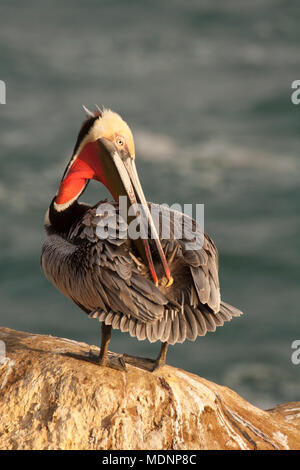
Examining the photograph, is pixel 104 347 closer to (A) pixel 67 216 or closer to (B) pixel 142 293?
(B) pixel 142 293

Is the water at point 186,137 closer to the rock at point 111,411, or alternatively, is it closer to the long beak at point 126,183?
the rock at point 111,411

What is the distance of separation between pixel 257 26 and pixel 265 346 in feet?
61.7

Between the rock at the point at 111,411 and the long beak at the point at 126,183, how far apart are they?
1.08 metres

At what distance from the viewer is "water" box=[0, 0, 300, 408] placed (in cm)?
2091

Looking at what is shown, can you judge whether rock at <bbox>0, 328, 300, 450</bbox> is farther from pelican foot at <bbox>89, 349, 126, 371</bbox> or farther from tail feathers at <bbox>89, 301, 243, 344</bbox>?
tail feathers at <bbox>89, 301, 243, 344</bbox>

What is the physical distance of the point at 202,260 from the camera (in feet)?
27.5

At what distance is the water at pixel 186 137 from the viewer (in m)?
20.9

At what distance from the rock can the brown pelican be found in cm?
38

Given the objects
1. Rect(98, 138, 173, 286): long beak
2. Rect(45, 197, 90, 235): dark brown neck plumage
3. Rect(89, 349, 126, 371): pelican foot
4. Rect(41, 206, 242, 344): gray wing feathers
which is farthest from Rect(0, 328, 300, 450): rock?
Rect(45, 197, 90, 235): dark brown neck plumage

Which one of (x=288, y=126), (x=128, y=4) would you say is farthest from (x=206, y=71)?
(x=128, y=4)

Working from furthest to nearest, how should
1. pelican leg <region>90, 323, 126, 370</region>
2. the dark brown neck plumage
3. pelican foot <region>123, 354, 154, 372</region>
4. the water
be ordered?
the water, the dark brown neck plumage, pelican foot <region>123, 354, 154, 372</region>, pelican leg <region>90, 323, 126, 370</region>

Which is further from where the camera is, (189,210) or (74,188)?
(189,210)

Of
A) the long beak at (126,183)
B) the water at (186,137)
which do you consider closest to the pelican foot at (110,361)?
the long beak at (126,183)

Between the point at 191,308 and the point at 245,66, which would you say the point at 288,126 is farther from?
the point at 191,308
